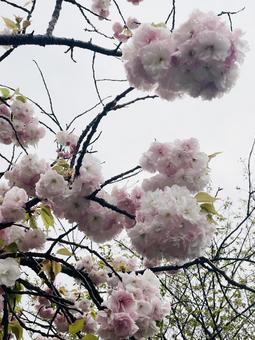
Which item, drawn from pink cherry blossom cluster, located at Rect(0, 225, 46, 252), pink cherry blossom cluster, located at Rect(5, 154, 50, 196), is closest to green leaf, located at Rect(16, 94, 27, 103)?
pink cherry blossom cluster, located at Rect(5, 154, 50, 196)

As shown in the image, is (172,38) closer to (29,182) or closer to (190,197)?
(190,197)

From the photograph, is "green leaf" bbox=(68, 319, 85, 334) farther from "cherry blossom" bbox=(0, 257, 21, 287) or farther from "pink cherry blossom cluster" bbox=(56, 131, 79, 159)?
"pink cherry blossom cluster" bbox=(56, 131, 79, 159)

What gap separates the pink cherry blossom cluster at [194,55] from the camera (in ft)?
4.61

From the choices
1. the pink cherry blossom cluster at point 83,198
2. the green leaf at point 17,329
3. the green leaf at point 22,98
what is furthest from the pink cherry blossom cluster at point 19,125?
the green leaf at point 17,329

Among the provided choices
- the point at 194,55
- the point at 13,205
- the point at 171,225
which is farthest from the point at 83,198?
the point at 194,55

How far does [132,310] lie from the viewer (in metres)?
1.77

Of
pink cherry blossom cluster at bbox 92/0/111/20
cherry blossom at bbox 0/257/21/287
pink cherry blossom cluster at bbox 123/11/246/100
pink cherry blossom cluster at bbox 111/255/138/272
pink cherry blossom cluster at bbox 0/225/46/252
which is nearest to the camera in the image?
pink cherry blossom cluster at bbox 123/11/246/100

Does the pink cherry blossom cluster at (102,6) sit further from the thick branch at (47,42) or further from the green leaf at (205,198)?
the green leaf at (205,198)

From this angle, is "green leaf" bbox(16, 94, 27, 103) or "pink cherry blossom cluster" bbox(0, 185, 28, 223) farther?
"green leaf" bbox(16, 94, 27, 103)

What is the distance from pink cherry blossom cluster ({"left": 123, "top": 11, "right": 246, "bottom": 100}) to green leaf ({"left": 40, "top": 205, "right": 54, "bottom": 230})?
905 mm

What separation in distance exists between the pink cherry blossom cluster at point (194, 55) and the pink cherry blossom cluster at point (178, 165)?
25 cm

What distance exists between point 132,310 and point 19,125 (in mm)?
1107

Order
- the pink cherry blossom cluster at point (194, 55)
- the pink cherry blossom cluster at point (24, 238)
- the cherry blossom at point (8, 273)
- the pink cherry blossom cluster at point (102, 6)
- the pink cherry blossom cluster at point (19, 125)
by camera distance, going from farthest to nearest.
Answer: the pink cherry blossom cluster at point (102, 6)
the pink cherry blossom cluster at point (19, 125)
the pink cherry blossom cluster at point (24, 238)
the cherry blossom at point (8, 273)
the pink cherry blossom cluster at point (194, 55)

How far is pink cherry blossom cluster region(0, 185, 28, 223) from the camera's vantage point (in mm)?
1908
